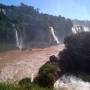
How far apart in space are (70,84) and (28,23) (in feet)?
99.0

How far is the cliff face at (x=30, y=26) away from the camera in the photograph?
1679 inches

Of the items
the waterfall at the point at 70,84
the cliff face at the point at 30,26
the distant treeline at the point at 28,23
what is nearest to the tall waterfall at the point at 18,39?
the cliff face at the point at 30,26

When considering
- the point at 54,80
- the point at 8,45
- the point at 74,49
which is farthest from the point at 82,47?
the point at 8,45

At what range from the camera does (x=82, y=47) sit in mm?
23828

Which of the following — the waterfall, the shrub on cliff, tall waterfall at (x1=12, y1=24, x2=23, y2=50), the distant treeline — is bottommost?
the waterfall

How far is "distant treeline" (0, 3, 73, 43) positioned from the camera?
42562 mm

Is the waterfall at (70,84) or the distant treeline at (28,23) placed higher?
the distant treeline at (28,23)

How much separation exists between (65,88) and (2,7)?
106 feet

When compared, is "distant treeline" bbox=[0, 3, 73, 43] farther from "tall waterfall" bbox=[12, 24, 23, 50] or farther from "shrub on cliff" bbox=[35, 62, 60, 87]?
"shrub on cliff" bbox=[35, 62, 60, 87]

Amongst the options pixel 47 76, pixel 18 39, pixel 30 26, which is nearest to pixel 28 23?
pixel 30 26

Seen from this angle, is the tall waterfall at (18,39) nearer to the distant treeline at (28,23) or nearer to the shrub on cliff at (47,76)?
the distant treeline at (28,23)

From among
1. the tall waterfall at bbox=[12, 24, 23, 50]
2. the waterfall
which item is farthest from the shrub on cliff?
the tall waterfall at bbox=[12, 24, 23, 50]

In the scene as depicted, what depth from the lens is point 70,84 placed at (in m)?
18.7

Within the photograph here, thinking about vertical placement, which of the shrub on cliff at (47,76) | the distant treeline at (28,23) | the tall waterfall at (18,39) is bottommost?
the shrub on cliff at (47,76)
